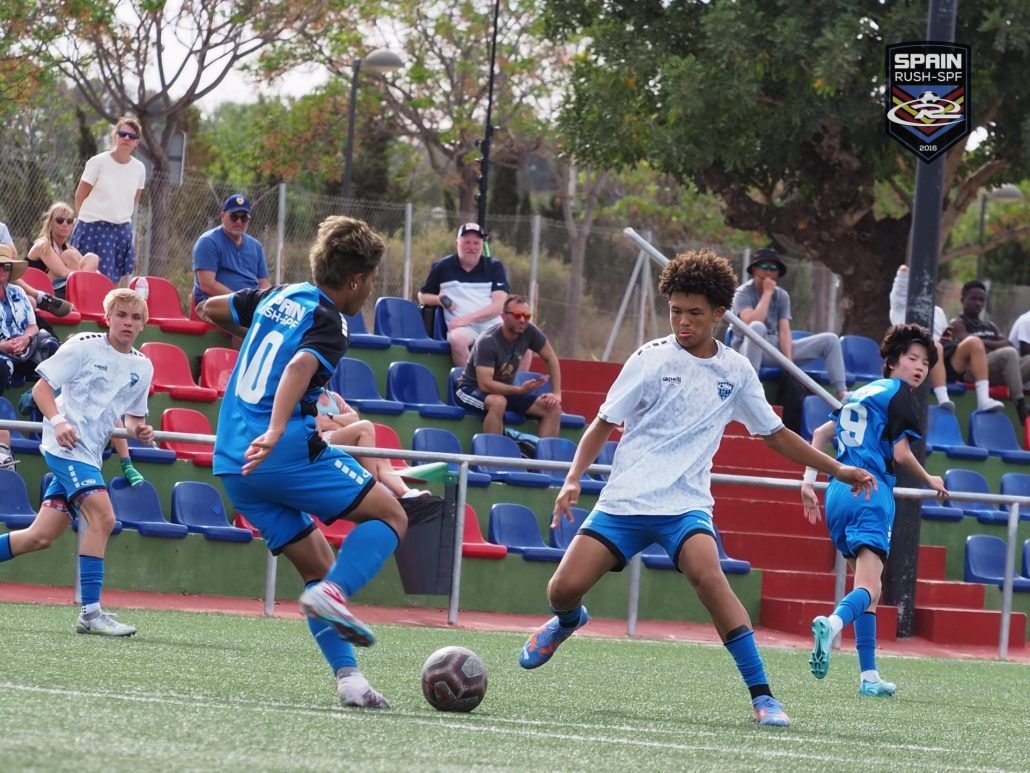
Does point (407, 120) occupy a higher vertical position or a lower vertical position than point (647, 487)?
higher

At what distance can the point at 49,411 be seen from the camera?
27.9ft

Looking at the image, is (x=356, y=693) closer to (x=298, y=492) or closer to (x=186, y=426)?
(x=298, y=492)

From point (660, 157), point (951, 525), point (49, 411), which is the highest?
point (660, 157)

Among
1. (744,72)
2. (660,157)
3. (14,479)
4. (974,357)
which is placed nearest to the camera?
(14,479)

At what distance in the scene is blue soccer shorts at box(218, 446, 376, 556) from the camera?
565cm

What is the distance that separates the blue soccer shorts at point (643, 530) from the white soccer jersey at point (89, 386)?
3.42 metres

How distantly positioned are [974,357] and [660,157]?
251 inches

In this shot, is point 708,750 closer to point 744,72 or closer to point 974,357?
point 974,357

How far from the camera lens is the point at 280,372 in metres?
5.68

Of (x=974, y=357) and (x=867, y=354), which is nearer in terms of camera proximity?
(x=974, y=357)

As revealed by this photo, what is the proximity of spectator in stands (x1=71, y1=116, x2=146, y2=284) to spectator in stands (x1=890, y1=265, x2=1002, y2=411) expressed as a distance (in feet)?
23.4

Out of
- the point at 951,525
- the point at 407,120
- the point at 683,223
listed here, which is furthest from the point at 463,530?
the point at 683,223

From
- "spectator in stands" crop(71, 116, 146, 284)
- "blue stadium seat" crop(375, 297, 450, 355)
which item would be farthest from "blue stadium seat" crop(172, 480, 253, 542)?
"blue stadium seat" crop(375, 297, 450, 355)

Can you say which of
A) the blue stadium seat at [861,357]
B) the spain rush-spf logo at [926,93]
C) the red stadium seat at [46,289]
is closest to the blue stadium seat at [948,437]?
the blue stadium seat at [861,357]
